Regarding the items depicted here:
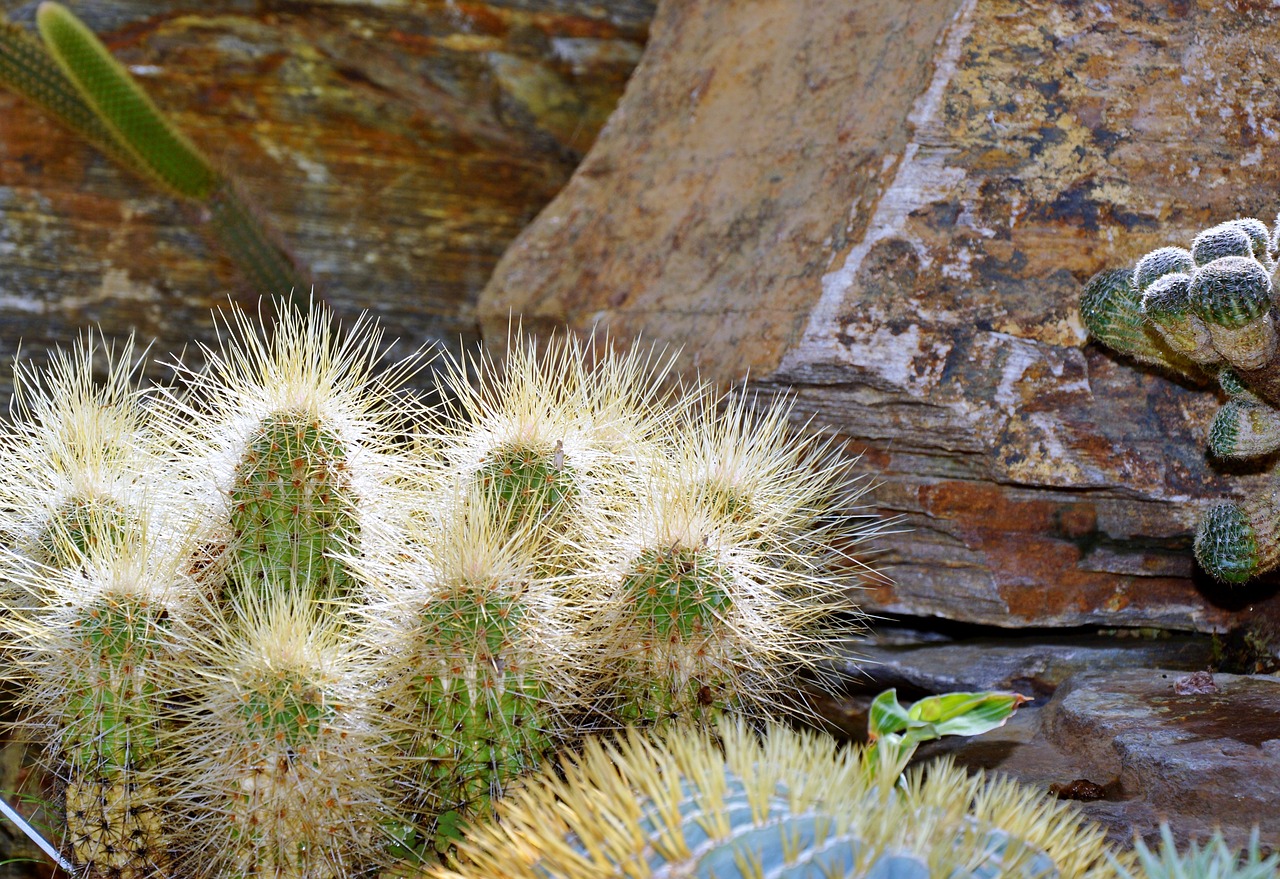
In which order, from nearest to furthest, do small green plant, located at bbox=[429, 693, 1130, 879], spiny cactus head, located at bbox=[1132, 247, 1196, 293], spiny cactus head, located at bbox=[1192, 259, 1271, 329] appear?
small green plant, located at bbox=[429, 693, 1130, 879] → spiny cactus head, located at bbox=[1192, 259, 1271, 329] → spiny cactus head, located at bbox=[1132, 247, 1196, 293]

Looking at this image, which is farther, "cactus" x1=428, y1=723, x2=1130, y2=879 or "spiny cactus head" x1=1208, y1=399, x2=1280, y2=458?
"spiny cactus head" x1=1208, y1=399, x2=1280, y2=458

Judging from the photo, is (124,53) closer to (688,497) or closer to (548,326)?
(548,326)

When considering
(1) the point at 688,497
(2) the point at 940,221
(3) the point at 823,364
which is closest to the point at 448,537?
(1) the point at 688,497

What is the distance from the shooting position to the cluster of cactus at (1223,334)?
229cm

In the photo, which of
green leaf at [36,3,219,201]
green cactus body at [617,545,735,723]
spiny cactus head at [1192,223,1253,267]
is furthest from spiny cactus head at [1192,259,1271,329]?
green leaf at [36,3,219,201]

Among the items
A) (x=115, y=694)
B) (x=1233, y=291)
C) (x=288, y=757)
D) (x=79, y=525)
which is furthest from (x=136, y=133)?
(x=1233, y=291)

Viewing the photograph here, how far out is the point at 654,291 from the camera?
142 inches

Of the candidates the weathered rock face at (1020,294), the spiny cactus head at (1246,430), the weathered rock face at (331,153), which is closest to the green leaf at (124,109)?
the weathered rock face at (331,153)

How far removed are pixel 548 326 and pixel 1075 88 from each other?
1.77 m

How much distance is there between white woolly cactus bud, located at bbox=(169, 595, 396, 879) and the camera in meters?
1.91

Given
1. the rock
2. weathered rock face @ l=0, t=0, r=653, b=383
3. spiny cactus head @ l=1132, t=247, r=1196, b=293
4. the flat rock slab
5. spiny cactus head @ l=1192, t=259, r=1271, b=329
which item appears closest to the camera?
the flat rock slab

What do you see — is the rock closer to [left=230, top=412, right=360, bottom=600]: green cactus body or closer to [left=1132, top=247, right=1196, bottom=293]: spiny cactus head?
[left=1132, top=247, right=1196, bottom=293]: spiny cactus head

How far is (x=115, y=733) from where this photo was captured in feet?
6.93

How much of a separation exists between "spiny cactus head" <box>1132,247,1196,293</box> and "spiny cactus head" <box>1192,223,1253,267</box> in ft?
0.14
